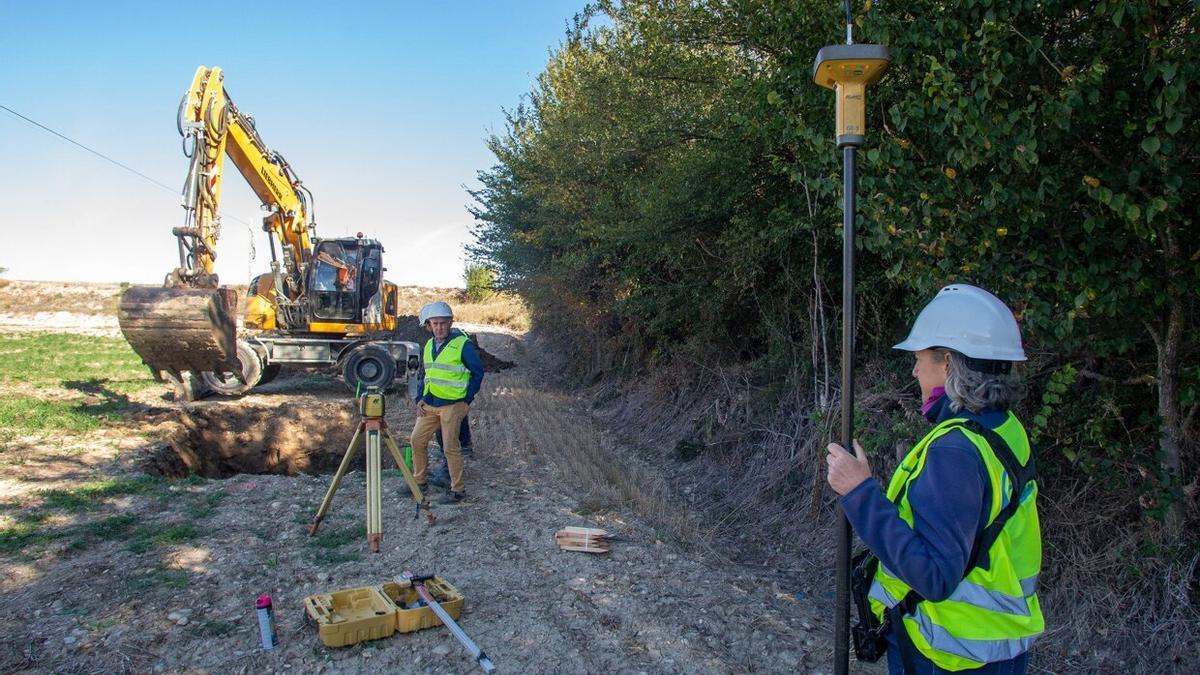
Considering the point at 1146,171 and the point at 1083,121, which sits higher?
the point at 1083,121

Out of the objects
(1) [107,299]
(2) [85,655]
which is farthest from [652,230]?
(1) [107,299]

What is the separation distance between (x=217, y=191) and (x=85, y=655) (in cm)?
881

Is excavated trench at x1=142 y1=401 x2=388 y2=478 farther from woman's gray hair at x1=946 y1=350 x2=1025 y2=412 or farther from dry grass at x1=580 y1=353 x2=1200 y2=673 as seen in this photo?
woman's gray hair at x1=946 y1=350 x2=1025 y2=412

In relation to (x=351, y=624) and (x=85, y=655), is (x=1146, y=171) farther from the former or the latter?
(x=85, y=655)

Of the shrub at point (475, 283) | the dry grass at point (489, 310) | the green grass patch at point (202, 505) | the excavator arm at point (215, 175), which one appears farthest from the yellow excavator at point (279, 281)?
the shrub at point (475, 283)

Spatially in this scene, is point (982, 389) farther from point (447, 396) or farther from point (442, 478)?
point (442, 478)

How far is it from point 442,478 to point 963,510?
6.85m

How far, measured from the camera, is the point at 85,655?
420cm

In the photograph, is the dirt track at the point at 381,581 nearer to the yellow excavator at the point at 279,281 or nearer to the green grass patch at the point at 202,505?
the green grass patch at the point at 202,505

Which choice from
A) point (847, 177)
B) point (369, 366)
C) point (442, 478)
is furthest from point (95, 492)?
point (847, 177)

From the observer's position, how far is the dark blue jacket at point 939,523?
1.93 metres

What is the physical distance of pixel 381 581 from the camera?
5.51m

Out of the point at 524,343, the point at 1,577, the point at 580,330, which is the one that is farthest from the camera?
the point at 524,343

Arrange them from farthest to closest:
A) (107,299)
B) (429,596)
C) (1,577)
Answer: (107,299)
(1,577)
(429,596)
